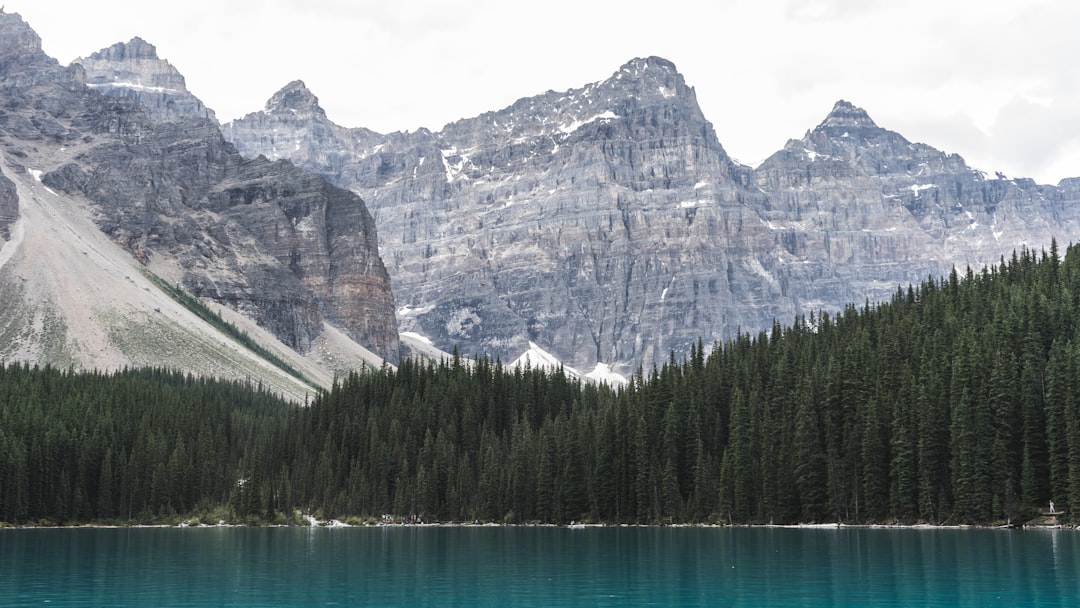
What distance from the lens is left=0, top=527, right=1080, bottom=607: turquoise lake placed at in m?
54.2

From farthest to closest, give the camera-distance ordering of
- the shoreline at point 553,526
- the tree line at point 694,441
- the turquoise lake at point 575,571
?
1. the tree line at point 694,441
2. the shoreline at point 553,526
3. the turquoise lake at point 575,571

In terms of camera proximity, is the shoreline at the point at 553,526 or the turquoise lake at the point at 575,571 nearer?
the turquoise lake at the point at 575,571

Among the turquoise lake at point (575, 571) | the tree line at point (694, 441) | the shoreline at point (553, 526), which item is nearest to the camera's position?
the turquoise lake at point (575, 571)

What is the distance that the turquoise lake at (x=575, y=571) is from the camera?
54219 millimetres

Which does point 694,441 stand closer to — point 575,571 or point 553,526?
point 553,526

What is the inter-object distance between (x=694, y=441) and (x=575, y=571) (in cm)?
7673

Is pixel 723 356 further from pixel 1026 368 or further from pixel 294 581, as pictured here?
pixel 294 581

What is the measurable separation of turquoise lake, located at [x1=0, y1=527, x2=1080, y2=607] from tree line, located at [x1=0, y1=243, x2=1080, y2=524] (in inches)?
486

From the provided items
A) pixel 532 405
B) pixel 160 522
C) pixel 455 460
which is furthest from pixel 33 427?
pixel 532 405

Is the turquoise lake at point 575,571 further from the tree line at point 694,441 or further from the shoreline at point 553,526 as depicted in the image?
the tree line at point 694,441

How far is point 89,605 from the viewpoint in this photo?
5316 centimetres

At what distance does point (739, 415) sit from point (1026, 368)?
111 feet

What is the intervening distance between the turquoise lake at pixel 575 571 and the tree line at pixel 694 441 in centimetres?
1233

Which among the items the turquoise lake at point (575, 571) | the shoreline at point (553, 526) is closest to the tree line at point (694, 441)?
the shoreline at point (553, 526)
